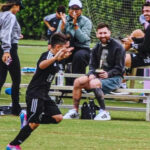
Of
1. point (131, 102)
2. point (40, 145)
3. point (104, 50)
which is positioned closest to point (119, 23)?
point (131, 102)

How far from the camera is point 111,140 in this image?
10.7 metres

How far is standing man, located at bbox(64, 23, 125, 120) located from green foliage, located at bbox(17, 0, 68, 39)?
4200 centimetres

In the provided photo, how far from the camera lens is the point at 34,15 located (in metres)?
56.3

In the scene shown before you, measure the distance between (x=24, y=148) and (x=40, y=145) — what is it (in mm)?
303

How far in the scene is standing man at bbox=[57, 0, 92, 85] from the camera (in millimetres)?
14961

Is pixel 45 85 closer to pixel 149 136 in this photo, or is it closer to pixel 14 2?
pixel 149 136

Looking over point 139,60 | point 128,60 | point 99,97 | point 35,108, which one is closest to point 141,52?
point 139,60

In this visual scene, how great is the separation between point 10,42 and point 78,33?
2.44 m

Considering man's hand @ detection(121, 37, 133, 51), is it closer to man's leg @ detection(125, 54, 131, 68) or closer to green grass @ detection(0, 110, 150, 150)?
man's leg @ detection(125, 54, 131, 68)

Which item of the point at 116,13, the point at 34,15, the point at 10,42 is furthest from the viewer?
the point at 34,15

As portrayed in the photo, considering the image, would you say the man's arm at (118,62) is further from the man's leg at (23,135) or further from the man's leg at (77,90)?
the man's leg at (23,135)

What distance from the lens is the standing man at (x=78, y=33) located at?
14961 millimetres

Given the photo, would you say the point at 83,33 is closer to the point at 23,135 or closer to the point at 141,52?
the point at 141,52

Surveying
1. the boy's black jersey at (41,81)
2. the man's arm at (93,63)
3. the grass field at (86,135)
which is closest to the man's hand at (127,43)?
the man's arm at (93,63)
